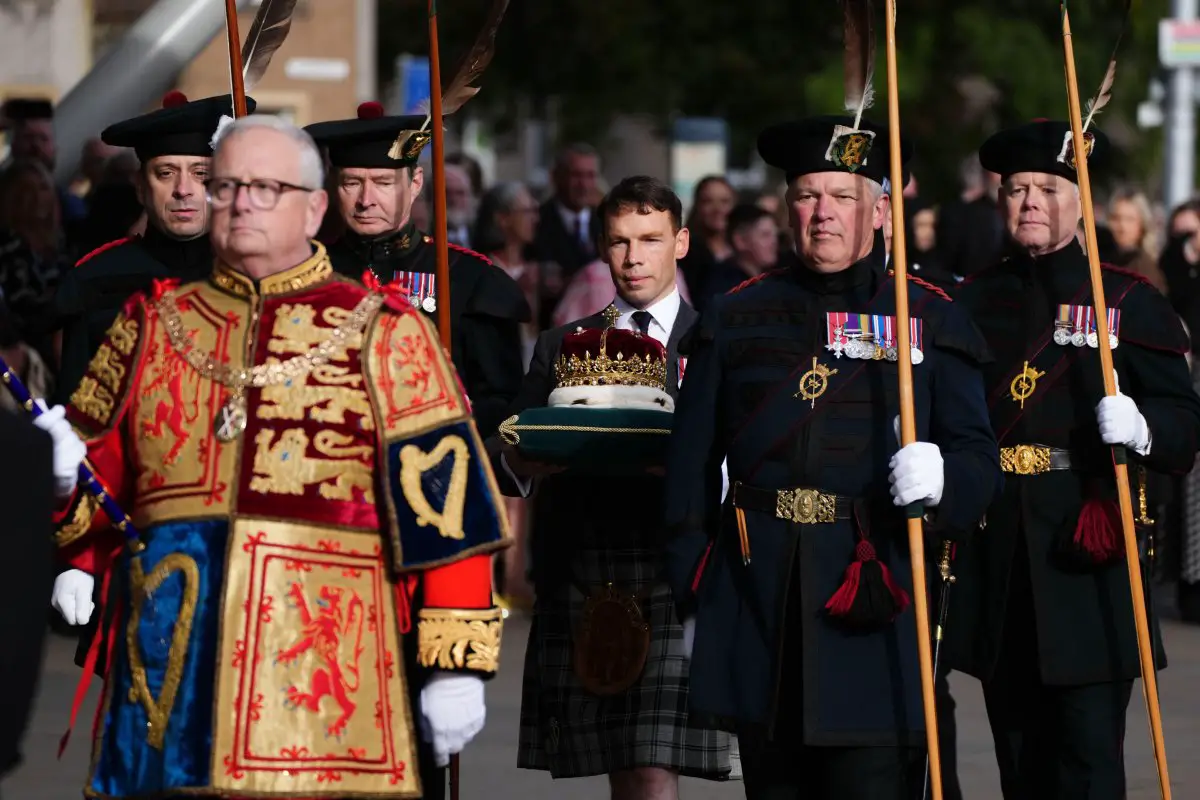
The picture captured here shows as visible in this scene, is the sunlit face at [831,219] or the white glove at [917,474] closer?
the white glove at [917,474]

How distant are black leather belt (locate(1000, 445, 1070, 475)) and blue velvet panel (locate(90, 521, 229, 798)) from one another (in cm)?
294

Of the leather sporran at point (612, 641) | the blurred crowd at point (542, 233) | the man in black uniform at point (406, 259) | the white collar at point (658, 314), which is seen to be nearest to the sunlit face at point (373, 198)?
the man in black uniform at point (406, 259)

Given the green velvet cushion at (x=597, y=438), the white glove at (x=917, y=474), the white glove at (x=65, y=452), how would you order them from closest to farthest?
the white glove at (x=65, y=452) < the white glove at (x=917, y=474) < the green velvet cushion at (x=597, y=438)

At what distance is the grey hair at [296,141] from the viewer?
18.9 feet

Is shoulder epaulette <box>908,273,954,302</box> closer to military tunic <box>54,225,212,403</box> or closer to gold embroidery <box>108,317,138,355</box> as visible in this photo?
military tunic <box>54,225,212,403</box>

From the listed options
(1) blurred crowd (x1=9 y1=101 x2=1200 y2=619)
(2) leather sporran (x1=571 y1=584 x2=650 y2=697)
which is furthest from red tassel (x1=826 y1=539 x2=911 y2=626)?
(1) blurred crowd (x1=9 y1=101 x2=1200 y2=619)

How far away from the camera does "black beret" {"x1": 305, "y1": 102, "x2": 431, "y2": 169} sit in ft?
26.2

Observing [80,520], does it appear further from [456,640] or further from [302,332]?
[456,640]

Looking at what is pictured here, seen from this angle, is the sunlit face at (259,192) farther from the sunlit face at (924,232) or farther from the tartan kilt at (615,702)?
the sunlit face at (924,232)

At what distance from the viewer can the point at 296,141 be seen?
5789mm

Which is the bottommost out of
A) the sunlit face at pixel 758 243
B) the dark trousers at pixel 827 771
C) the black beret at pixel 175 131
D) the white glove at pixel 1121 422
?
the dark trousers at pixel 827 771

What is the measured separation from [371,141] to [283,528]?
2520mm

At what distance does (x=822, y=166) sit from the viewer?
7020mm

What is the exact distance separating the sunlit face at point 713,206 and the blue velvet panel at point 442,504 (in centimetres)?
1022
